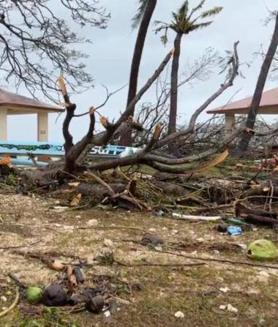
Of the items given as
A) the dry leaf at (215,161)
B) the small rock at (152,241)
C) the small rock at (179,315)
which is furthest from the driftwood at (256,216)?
the small rock at (179,315)

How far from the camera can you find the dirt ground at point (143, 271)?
316cm

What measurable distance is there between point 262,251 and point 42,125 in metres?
20.5

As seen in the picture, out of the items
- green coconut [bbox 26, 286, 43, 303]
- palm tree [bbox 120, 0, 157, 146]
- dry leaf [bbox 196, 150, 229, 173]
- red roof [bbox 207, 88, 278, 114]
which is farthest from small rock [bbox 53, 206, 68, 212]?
red roof [bbox 207, 88, 278, 114]

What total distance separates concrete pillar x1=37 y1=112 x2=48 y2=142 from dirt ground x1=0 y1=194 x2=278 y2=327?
1839 centimetres

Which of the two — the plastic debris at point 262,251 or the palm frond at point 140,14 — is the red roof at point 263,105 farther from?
the plastic debris at point 262,251

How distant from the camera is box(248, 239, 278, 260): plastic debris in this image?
4.46 metres

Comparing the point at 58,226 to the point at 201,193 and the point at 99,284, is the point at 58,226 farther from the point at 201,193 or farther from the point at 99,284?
the point at 201,193

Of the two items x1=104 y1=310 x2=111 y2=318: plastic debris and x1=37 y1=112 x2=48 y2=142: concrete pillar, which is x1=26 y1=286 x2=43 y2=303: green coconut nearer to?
x1=104 y1=310 x2=111 y2=318: plastic debris

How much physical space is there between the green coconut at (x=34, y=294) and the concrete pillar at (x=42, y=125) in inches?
829

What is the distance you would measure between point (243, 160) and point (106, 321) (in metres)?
7.59

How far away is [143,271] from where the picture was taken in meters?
3.93

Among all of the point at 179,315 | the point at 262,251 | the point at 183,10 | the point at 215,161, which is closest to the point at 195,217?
the point at 215,161

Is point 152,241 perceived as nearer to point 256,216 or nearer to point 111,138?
point 256,216

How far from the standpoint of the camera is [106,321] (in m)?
3.09
